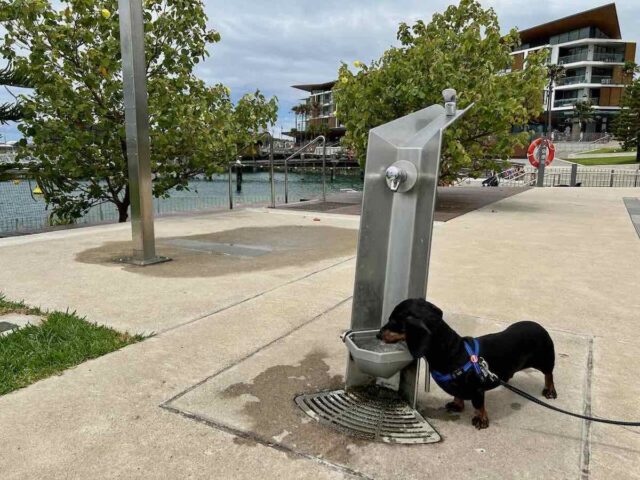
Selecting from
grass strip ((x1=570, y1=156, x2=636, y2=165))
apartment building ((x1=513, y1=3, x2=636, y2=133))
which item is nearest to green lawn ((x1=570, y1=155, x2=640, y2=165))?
grass strip ((x1=570, y1=156, x2=636, y2=165))

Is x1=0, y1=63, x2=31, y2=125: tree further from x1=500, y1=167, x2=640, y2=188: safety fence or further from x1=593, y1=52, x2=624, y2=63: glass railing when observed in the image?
x1=593, y1=52, x2=624, y2=63: glass railing

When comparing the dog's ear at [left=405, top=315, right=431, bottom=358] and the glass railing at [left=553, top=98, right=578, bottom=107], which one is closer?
the dog's ear at [left=405, top=315, right=431, bottom=358]

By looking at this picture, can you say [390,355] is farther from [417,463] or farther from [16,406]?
[16,406]

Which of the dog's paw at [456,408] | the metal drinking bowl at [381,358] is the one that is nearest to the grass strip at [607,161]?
the dog's paw at [456,408]

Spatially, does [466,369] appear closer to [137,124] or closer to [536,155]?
[137,124]

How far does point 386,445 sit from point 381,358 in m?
0.41

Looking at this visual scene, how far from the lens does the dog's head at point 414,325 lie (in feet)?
7.90

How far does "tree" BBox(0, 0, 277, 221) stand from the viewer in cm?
973

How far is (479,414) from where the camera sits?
8.40 ft

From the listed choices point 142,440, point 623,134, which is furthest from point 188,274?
point 623,134

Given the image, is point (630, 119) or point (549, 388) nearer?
point (549, 388)

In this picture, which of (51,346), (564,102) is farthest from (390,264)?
(564,102)

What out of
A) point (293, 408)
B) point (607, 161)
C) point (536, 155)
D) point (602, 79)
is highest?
point (602, 79)

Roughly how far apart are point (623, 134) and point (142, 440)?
61793 millimetres
